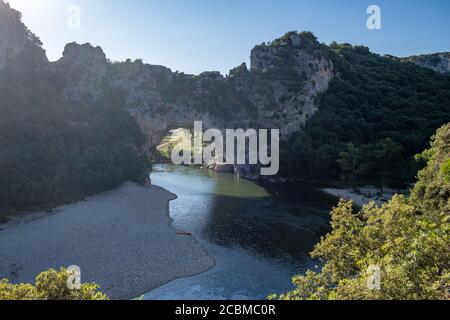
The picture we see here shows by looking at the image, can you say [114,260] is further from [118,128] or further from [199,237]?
[118,128]

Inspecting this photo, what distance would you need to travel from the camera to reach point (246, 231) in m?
47.7

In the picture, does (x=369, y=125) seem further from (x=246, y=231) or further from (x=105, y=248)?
(x=105, y=248)

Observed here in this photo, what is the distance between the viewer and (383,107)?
10419 centimetres

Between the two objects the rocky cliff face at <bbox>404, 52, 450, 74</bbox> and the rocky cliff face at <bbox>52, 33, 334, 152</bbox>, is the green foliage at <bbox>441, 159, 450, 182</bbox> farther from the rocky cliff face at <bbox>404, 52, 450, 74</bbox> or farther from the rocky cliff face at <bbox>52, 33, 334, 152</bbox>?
the rocky cliff face at <bbox>404, 52, 450, 74</bbox>

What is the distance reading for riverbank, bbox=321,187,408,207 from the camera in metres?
68.3

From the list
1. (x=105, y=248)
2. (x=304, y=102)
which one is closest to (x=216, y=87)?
(x=304, y=102)

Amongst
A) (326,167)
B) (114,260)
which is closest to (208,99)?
(326,167)

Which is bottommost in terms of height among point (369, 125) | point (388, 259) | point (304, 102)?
point (388, 259)

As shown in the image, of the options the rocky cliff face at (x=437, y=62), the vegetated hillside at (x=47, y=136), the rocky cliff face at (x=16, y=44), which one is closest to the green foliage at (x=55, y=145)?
the vegetated hillside at (x=47, y=136)

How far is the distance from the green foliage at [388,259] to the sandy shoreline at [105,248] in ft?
56.3

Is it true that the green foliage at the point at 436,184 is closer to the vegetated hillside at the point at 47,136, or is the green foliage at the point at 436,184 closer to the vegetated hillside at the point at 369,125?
the vegetated hillside at the point at 369,125

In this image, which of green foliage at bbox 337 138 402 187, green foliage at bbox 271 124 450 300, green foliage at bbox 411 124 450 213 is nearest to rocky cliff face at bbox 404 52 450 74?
green foliage at bbox 337 138 402 187

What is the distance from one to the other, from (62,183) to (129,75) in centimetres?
3788

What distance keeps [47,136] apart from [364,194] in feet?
187
